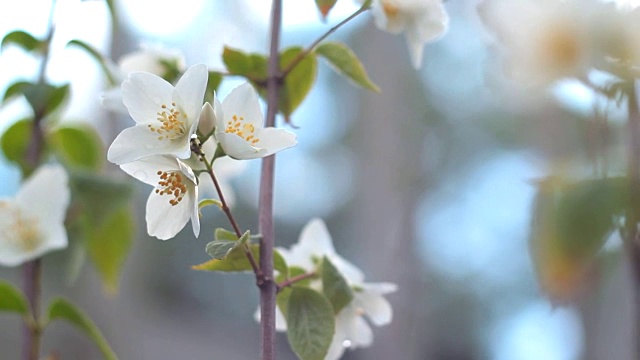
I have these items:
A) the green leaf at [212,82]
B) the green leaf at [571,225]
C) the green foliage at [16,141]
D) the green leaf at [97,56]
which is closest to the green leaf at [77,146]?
the green foliage at [16,141]

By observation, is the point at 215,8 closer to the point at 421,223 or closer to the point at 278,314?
the point at 421,223

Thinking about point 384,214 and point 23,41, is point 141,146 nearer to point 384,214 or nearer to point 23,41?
point 23,41

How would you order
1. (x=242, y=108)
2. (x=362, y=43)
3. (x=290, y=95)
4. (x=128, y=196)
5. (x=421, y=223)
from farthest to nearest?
1. (x=362, y=43)
2. (x=421, y=223)
3. (x=128, y=196)
4. (x=290, y=95)
5. (x=242, y=108)

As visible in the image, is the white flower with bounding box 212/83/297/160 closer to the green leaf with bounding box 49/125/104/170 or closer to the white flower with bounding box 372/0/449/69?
the white flower with bounding box 372/0/449/69

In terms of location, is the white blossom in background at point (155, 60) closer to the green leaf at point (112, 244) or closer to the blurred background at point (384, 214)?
the green leaf at point (112, 244)

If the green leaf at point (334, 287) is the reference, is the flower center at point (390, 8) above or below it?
above

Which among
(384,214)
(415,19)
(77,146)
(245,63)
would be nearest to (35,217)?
(77,146)

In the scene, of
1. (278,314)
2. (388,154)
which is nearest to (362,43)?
(388,154)
